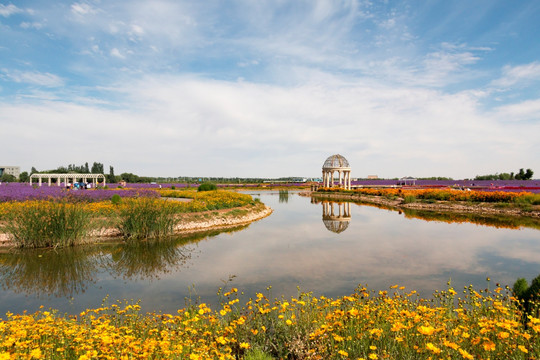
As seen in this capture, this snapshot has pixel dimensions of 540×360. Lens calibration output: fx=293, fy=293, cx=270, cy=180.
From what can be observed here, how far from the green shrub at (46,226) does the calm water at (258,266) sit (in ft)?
2.30

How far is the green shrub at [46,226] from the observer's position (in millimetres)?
13096

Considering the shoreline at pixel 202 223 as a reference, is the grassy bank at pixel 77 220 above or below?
above

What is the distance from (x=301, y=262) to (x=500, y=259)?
323 inches

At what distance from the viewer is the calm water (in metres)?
8.40

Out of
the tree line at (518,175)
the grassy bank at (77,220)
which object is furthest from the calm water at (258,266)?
the tree line at (518,175)

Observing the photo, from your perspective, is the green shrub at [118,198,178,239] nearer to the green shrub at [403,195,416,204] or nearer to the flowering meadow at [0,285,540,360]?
the flowering meadow at [0,285,540,360]

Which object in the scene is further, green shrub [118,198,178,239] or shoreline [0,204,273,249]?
green shrub [118,198,178,239]

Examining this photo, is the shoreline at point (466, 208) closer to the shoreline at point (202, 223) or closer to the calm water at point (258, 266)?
the calm water at point (258, 266)

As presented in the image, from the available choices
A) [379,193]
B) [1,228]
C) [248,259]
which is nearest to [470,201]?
[379,193]

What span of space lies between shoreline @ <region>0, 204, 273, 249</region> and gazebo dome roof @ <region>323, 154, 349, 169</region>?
112 ft

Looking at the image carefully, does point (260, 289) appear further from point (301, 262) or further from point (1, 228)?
point (1, 228)

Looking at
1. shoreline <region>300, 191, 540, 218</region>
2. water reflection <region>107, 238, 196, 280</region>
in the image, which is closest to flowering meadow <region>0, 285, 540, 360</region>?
water reflection <region>107, 238, 196, 280</region>

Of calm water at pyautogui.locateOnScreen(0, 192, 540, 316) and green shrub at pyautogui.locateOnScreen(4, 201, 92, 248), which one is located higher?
green shrub at pyautogui.locateOnScreen(4, 201, 92, 248)

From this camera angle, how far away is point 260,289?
843 cm
